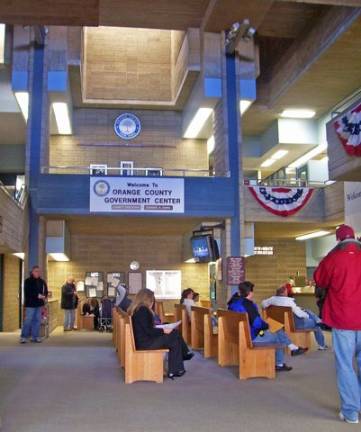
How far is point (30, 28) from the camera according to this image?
16.4 meters

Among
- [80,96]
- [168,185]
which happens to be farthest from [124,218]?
[80,96]

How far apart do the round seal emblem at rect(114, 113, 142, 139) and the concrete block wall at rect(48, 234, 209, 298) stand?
3740 millimetres

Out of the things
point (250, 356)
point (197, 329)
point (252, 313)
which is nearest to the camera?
point (250, 356)

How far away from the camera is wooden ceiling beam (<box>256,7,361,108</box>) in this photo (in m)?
15.2

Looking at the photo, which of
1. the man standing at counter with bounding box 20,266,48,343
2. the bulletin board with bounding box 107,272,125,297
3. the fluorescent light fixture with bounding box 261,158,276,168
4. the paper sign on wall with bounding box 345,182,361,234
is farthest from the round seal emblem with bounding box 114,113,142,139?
the man standing at counter with bounding box 20,266,48,343

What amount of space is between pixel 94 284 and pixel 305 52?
1050cm

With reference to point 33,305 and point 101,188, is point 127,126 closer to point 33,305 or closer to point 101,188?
point 101,188

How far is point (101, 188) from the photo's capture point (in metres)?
16.1

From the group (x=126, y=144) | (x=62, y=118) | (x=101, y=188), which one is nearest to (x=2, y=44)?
(x=62, y=118)

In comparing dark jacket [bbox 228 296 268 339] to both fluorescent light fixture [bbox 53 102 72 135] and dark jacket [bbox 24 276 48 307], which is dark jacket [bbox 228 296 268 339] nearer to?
dark jacket [bbox 24 276 48 307]

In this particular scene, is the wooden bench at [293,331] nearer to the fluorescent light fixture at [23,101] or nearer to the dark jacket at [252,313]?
the dark jacket at [252,313]

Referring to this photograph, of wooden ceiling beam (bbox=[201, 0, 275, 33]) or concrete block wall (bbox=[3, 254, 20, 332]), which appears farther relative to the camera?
concrete block wall (bbox=[3, 254, 20, 332])

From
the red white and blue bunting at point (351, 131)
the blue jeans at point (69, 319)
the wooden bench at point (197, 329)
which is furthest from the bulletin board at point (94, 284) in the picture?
the red white and blue bunting at point (351, 131)

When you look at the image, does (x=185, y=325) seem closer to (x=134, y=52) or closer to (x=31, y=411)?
(x=31, y=411)
